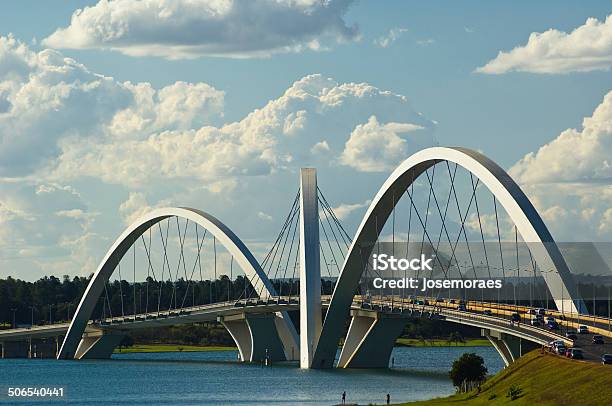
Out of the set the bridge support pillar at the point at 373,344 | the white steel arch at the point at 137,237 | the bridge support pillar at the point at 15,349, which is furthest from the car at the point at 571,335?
the bridge support pillar at the point at 15,349

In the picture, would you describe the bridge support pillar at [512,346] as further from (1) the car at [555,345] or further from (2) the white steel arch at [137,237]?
(2) the white steel arch at [137,237]

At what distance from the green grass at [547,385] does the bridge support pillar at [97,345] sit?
293ft

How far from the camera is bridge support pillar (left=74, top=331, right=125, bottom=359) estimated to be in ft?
559

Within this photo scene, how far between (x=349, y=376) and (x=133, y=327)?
4949 centimetres

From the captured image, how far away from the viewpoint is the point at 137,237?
167125mm

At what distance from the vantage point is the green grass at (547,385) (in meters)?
68.6

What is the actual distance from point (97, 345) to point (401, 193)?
192 feet

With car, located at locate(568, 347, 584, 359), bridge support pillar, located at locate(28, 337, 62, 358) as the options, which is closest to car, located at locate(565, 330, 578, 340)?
car, located at locate(568, 347, 584, 359)

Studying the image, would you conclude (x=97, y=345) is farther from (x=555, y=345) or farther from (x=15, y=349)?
(x=555, y=345)

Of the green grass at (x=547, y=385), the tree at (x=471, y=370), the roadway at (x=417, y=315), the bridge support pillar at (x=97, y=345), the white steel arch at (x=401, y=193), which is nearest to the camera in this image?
the green grass at (x=547, y=385)

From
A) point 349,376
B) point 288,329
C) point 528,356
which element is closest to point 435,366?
point 288,329

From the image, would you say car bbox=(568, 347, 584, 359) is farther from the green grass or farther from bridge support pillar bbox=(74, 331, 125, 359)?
bridge support pillar bbox=(74, 331, 125, 359)

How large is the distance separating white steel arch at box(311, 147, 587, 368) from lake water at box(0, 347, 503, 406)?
4.79 metres

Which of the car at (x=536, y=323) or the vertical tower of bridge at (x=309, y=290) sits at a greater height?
the vertical tower of bridge at (x=309, y=290)
